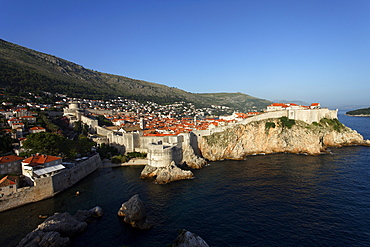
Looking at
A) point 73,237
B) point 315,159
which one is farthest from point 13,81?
point 315,159

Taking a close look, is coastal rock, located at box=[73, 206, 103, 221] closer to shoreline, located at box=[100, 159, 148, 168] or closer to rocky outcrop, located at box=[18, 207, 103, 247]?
rocky outcrop, located at box=[18, 207, 103, 247]

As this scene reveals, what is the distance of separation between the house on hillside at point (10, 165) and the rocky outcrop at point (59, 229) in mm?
8329

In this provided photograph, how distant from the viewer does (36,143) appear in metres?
19.4

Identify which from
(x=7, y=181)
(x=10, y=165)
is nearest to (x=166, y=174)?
(x=7, y=181)

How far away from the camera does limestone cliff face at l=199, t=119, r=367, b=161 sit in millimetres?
28500

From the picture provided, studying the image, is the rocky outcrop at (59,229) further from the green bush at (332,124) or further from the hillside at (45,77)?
the hillside at (45,77)

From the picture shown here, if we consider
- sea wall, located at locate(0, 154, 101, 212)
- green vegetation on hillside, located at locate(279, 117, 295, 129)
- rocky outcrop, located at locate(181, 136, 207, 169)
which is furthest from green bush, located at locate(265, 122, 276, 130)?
sea wall, located at locate(0, 154, 101, 212)

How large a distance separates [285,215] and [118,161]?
19.8 metres

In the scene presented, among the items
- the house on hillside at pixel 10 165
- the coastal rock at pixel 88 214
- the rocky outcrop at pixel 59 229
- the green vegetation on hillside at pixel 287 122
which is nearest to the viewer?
the rocky outcrop at pixel 59 229

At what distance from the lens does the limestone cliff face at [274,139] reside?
93.5ft

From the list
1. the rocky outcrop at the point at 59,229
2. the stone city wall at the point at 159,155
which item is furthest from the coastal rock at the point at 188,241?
the stone city wall at the point at 159,155

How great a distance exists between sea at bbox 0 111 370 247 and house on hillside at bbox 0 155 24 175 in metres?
4.07

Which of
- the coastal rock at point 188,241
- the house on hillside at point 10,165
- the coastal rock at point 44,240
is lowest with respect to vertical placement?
the coastal rock at point 44,240

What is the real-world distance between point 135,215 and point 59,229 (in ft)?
14.2
